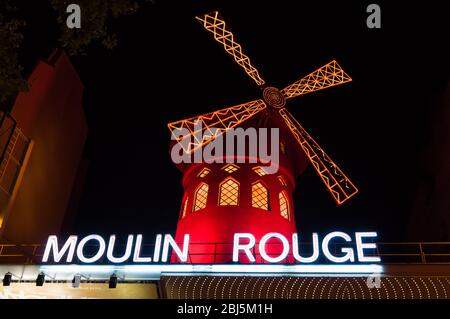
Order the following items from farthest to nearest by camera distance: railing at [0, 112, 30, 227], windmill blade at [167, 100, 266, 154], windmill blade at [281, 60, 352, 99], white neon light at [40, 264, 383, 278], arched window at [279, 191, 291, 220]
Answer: windmill blade at [281, 60, 352, 99] → windmill blade at [167, 100, 266, 154] → arched window at [279, 191, 291, 220] → railing at [0, 112, 30, 227] → white neon light at [40, 264, 383, 278]

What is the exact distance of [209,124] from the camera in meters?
14.0

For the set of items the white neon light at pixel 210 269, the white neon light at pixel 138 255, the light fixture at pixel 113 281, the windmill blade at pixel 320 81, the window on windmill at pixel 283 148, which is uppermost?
the windmill blade at pixel 320 81

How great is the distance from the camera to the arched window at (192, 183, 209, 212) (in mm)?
12820

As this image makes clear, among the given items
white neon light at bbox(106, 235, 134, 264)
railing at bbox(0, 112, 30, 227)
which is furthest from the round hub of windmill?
railing at bbox(0, 112, 30, 227)

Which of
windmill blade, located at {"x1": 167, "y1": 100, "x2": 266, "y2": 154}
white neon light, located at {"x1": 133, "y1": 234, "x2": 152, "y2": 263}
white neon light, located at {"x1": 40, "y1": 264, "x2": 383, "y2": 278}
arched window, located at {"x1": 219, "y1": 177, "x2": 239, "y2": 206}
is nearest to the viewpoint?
white neon light, located at {"x1": 40, "y1": 264, "x2": 383, "y2": 278}

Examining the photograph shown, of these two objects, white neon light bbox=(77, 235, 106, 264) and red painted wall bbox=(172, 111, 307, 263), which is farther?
red painted wall bbox=(172, 111, 307, 263)

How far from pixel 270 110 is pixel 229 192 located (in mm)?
2702

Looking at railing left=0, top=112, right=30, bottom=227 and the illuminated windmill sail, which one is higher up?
the illuminated windmill sail

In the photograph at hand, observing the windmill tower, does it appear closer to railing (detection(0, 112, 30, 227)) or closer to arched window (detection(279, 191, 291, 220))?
arched window (detection(279, 191, 291, 220))

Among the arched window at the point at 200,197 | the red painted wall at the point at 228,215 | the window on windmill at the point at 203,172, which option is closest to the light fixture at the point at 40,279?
the red painted wall at the point at 228,215

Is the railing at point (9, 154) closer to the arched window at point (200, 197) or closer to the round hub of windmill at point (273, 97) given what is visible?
the arched window at point (200, 197)

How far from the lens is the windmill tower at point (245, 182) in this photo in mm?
12000

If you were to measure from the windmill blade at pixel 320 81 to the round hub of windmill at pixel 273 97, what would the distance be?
78cm
